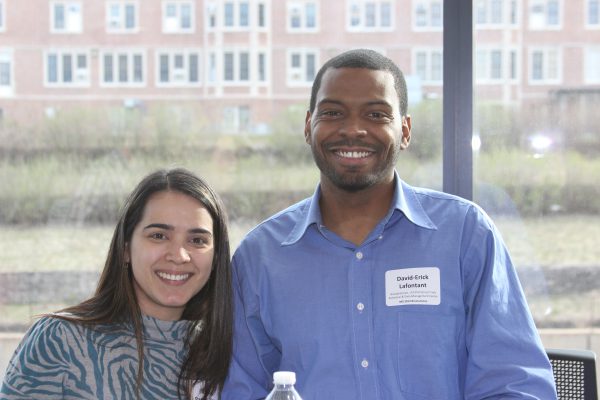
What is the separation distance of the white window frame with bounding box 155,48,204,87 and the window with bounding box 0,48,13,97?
59 centimetres

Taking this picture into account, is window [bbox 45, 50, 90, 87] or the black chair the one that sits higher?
window [bbox 45, 50, 90, 87]

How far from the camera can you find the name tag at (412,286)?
2.05m

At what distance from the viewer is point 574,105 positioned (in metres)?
2.91

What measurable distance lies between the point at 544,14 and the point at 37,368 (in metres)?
2.24

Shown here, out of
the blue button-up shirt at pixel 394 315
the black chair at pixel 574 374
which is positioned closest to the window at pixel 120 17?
the blue button-up shirt at pixel 394 315

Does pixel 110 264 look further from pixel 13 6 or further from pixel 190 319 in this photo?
pixel 13 6

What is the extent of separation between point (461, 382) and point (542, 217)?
107 centimetres

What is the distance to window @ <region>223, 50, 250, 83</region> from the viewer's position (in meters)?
3.01

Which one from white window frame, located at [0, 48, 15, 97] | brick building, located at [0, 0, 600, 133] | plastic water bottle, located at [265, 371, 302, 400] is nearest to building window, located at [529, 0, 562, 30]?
brick building, located at [0, 0, 600, 133]

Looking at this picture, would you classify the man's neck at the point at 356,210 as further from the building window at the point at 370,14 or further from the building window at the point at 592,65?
the building window at the point at 592,65

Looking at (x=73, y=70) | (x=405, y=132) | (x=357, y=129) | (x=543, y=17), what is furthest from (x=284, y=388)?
(x=543, y=17)

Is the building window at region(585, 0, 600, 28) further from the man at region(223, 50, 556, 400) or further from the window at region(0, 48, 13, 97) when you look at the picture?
the window at region(0, 48, 13, 97)

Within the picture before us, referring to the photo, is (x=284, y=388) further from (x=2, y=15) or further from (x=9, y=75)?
(x=2, y=15)

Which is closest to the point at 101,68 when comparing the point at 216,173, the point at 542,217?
the point at 216,173
